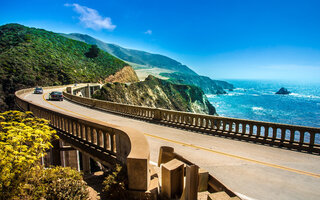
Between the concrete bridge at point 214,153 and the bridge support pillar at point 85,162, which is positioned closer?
the concrete bridge at point 214,153

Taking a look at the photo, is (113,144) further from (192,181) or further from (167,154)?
(192,181)

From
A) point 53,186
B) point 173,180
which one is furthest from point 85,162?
point 173,180

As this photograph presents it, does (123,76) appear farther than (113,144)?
Yes

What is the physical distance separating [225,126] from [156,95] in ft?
242

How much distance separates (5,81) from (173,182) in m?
→ 63.2

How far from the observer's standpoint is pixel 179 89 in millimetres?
112312

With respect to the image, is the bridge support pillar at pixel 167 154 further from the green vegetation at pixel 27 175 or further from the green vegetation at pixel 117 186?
the green vegetation at pixel 27 175

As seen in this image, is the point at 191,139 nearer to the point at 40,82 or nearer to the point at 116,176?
the point at 116,176

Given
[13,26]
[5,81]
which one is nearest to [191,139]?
[5,81]

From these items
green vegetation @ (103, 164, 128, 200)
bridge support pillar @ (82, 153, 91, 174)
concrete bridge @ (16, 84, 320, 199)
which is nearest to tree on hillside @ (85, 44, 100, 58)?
concrete bridge @ (16, 84, 320, 199)

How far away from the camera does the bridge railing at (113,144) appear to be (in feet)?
11.7

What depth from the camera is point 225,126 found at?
10117 mm

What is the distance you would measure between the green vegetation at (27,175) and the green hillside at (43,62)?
1881 inches

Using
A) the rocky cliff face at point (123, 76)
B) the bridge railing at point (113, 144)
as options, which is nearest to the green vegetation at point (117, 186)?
the bridge railing at point (113, 144)
